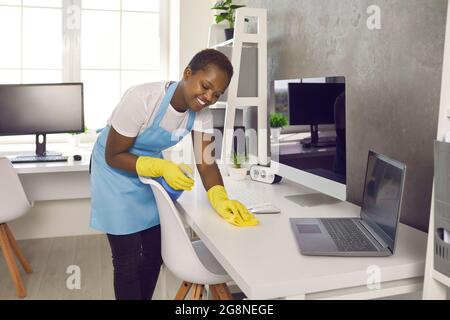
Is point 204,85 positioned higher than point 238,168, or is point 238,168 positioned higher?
point 204,85

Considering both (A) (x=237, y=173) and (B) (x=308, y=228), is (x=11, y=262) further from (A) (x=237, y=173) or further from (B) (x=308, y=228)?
(B) (x=308, y=228)

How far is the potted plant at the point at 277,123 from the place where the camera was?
1.74 m

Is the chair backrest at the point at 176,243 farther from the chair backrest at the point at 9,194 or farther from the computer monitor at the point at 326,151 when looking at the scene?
the chair backrest at the point at 9,194

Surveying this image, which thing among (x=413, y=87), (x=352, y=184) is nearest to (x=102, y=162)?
(x=352, y=184)

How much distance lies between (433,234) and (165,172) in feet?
2.77

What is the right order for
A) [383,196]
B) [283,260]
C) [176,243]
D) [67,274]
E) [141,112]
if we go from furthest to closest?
[67,274]
[141,112]
[176,243]
[383,196]
[283,260]

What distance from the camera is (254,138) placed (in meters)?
2.49

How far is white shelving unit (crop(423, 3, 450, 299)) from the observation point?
35.9 inches

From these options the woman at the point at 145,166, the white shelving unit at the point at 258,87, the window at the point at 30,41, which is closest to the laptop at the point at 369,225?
the woman at the point at 145,166

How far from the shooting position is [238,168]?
2.09 meters

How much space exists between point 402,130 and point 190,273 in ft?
2.66

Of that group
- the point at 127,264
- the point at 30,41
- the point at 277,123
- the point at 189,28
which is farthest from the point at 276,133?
Answer: the point at 30,41

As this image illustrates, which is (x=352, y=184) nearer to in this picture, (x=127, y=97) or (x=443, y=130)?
(x=443, y=130)

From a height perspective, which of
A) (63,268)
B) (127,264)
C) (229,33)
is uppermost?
(229,33)
